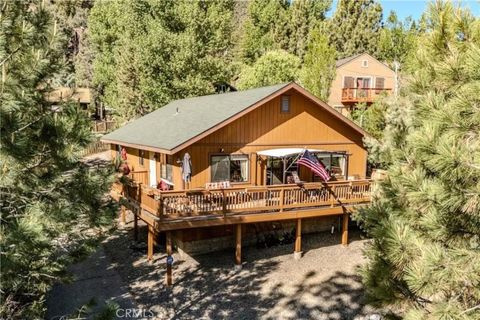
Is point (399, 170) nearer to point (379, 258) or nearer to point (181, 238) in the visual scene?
point (379, 258)

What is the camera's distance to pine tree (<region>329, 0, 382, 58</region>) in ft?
164

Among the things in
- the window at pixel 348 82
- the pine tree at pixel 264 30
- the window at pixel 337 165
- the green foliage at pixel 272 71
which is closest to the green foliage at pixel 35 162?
the window at pixel 337 165

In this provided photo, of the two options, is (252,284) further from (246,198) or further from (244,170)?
(244,170)

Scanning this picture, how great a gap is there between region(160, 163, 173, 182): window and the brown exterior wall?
1.17 ft

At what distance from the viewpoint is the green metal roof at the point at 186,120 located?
53.2ft

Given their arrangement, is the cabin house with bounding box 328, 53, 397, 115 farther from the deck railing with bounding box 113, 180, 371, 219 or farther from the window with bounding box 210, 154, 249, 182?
the window with bounding box 210, 154, 249, 182

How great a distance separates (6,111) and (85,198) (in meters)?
2.47

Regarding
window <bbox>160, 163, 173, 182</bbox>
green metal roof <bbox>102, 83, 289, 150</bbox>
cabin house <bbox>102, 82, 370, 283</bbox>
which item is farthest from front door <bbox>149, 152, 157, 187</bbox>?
green metal roof <bbox>102, 83, 289, 150</bbox>

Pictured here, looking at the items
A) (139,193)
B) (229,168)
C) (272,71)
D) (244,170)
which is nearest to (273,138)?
(244,170)

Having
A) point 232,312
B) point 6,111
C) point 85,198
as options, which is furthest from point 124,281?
point 6,111

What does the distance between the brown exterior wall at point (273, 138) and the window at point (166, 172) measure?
357 millimetres

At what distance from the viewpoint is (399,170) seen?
6375mm

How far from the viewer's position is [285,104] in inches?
707

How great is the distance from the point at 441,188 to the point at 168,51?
28.9 meters
